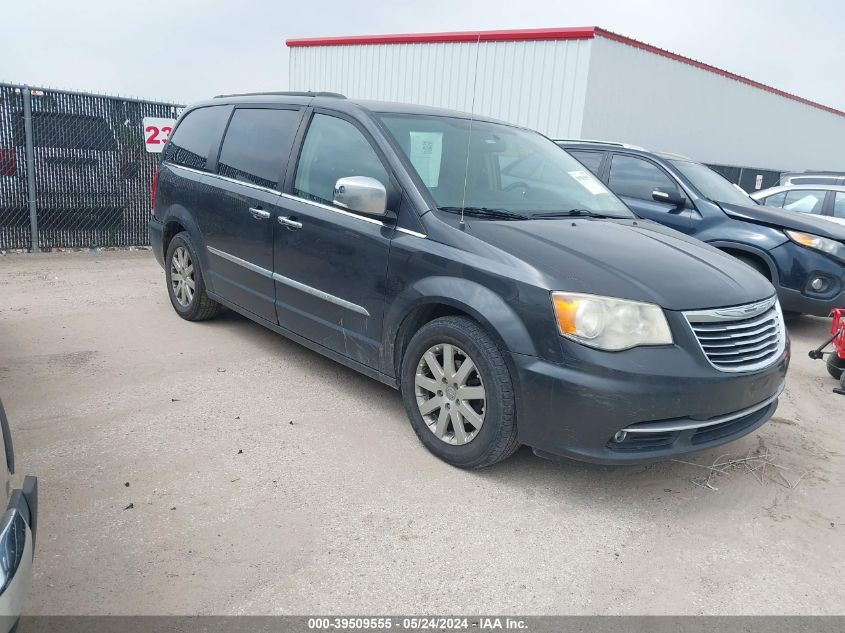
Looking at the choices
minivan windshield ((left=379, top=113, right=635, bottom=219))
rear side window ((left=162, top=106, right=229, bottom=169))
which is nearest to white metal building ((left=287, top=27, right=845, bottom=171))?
rear side window ((left=162, top=106, right=229, bottom=169))

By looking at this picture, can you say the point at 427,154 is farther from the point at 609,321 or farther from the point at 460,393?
the point at 609,321

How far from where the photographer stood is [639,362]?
9.73 feet

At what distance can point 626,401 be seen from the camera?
2955mm

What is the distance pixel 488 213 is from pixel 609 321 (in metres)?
1.04

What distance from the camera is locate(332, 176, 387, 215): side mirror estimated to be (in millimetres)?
3643

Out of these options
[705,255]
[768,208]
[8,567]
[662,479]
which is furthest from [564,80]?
[8,567]

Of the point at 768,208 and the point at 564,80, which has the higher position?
the point at 564,80

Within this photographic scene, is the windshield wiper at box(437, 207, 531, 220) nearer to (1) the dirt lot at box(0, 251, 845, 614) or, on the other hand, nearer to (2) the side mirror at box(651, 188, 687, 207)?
(1) the dirt lot at box(0, 251, 845, 614)

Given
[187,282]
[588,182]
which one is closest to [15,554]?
[588,182]

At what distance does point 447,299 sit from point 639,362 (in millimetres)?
957

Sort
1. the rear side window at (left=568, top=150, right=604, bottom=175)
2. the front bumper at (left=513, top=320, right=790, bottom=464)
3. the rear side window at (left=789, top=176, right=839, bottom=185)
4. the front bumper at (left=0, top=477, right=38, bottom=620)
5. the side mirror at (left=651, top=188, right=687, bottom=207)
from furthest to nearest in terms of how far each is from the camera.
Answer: the rear side window at (left=789, top=176, right=839, bottom=185), the rear side window at (left=568, top=150, right=604, bottom=175), the side mirror at (left=651, top=188, right=687, bottom=207), the front bumper at (left=513, top=320, right=790, bottom=464), the front bumper at (left=0, top=477, right=38, bottom=620)

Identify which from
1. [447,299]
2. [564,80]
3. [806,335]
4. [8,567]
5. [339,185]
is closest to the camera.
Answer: [8,567]

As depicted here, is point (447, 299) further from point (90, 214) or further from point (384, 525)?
point (90, 214)

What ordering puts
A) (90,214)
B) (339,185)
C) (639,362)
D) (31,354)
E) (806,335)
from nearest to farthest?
1. (639,362)
2. (339,185)
3. (31,354)
4. (806,335)
5. (90,214)
